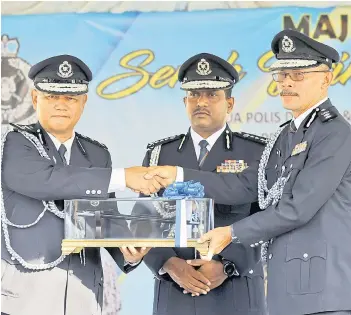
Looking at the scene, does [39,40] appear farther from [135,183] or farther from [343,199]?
[343,199]

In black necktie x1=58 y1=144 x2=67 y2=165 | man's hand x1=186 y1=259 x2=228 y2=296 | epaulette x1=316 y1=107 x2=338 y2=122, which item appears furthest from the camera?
man's hand x1=186 y1=259 x2=228 y2=296

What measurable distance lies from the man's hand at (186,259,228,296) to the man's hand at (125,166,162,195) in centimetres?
50

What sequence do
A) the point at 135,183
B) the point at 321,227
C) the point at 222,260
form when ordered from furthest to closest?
the point at 222,260, the point at 135,183, the point at 321,227

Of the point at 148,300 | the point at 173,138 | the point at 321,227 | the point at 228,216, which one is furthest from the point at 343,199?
the point at 148,300

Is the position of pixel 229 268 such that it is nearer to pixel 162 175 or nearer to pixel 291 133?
pixel 162 175

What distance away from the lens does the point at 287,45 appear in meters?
5.18

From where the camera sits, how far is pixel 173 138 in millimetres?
6164

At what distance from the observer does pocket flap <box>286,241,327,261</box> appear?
4875mm

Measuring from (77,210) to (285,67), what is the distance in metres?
1.17

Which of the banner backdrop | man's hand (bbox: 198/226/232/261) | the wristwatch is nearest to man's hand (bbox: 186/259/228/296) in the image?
the wristwatch

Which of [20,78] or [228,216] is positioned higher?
[20,78]

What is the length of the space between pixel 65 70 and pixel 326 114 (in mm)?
1371

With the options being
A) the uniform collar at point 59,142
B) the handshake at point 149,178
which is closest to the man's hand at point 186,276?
the handshake at point 149,178

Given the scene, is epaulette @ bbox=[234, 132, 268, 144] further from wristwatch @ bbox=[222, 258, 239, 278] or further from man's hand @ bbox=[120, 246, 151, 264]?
man's hand @ bbox=[120, 246, 151, 264]
